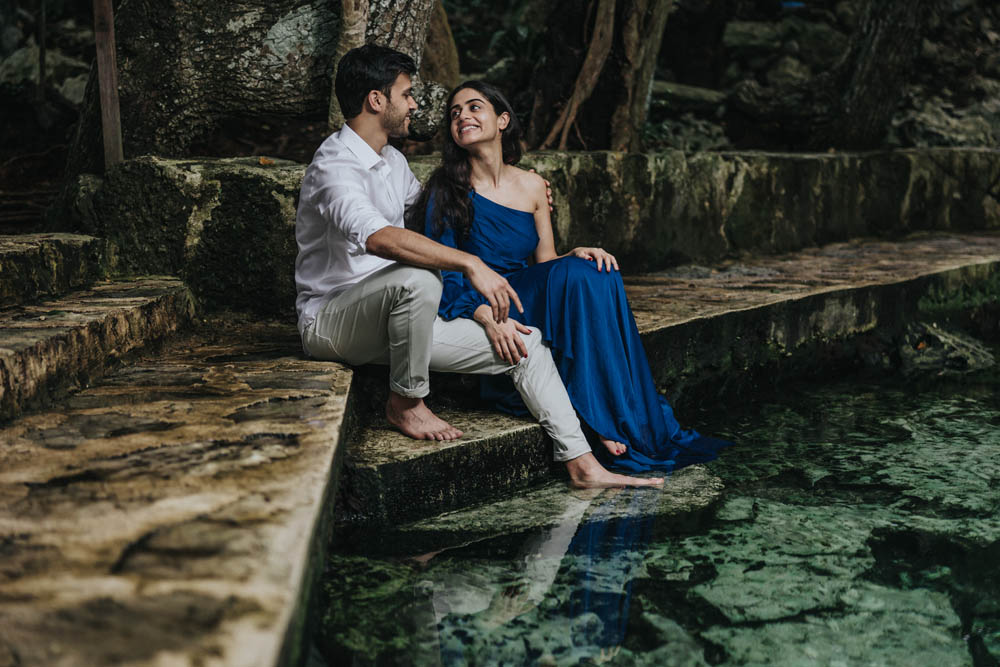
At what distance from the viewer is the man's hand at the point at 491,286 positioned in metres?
2.79

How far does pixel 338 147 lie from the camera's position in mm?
3000

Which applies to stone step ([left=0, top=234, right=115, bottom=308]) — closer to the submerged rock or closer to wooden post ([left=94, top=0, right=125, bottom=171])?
wooden post ([left=94, top=0, right=125, bottom=171])

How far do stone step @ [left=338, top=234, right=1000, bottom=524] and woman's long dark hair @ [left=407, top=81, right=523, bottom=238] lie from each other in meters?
0.55

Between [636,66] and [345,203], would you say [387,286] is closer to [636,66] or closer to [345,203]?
[345,203]

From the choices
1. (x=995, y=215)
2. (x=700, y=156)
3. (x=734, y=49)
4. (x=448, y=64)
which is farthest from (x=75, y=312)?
(x=734, y=49)

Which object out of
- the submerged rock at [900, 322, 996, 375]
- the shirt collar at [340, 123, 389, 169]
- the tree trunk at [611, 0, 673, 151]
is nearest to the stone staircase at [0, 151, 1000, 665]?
the submerged rock at [900, 322, 996, 375]

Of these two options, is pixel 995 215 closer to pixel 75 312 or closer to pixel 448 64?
pixel 448 64

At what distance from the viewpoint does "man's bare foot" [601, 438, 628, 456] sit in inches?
124

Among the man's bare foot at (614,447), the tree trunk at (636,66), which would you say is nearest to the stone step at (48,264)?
the man's bare foot at (614,447)

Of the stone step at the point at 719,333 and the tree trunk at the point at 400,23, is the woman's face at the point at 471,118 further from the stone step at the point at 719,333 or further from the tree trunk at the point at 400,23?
the tree trunk at the point at 400,23

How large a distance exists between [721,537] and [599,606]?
560mm

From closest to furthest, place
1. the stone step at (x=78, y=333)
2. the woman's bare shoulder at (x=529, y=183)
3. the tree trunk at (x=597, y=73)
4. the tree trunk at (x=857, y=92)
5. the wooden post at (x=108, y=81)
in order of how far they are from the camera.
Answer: the stone step at (x=78, y=333), the woman's bare shoulder at (x=529, y=183), the wooden post at (x=108, y=81), the tree trunk at (x=597, y=73), the tree trunk at (x=857, y=92)

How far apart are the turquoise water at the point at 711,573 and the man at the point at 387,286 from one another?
322 mm

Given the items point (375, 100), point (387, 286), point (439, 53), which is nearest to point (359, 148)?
point (375, 100)
